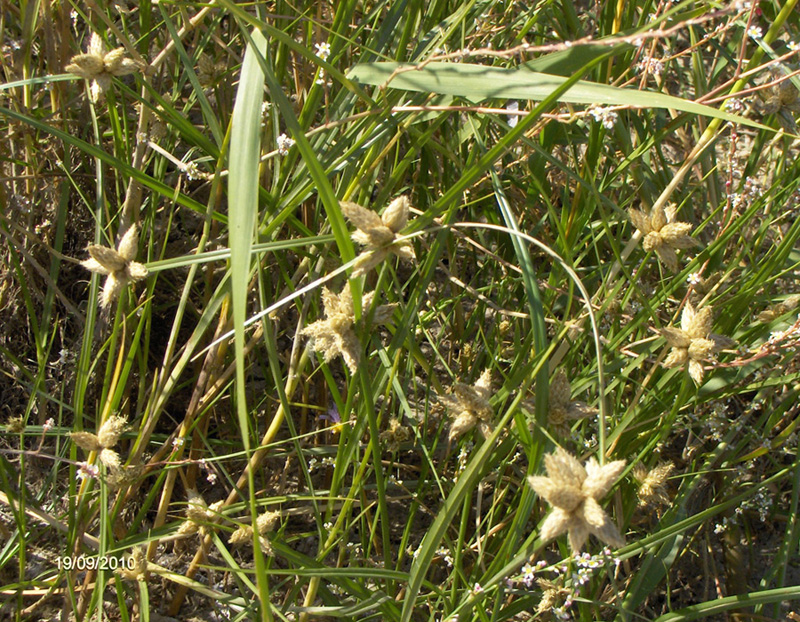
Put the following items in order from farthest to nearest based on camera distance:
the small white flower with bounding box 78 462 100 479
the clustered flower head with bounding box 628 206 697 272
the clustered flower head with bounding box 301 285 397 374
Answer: the small white flower with bounding box 78 462 100 479
the clustered flower head with bounding box 628 206 697 272
the clustered flower head with bounding box 301 285 397 374

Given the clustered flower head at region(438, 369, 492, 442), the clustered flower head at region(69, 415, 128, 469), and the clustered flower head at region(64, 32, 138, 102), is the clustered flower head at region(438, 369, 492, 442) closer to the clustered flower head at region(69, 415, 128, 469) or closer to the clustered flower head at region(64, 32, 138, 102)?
the clustered flower head at region(69, 415, 128, 469)

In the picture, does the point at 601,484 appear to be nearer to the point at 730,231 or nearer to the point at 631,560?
the point at 730,231

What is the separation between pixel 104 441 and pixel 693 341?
0.90m

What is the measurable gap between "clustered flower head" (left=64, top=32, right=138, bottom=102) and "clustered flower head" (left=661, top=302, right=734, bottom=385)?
0.88 metres

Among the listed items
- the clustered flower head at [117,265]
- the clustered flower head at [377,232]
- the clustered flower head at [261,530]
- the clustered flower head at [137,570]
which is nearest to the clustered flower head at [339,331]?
the clustered flower head at [377,232]

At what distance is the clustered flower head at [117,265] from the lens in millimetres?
913

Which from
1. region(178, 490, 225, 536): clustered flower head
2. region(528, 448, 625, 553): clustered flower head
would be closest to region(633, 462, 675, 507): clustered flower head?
region(528, 448, 625, 553): clustered flower head

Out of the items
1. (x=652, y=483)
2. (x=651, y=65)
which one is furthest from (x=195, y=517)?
(x=651, y=65)

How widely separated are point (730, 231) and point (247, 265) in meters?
0.90

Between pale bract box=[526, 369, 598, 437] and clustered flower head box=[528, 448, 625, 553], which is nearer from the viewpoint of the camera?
clustered flower head box=[528, 448, 625, 553]

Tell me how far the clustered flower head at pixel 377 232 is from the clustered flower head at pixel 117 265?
0.33 m

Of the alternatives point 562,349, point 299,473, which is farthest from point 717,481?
point 299,473

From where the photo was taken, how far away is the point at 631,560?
4.60ft

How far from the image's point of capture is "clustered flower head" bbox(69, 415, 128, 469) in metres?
1.04
